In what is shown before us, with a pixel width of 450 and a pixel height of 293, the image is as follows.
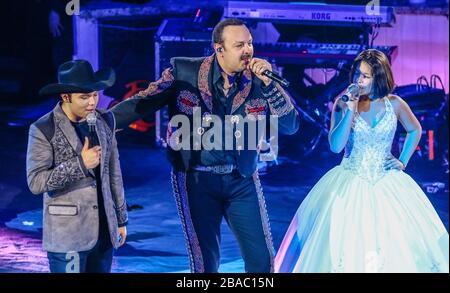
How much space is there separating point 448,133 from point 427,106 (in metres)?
0.36

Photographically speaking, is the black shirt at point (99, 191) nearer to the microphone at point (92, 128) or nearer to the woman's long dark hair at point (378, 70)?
the microphone at point (92, 128)

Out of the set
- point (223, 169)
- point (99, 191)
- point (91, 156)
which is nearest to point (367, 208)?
point (223, 169)

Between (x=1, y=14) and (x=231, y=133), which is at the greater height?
(x=1, y=14)

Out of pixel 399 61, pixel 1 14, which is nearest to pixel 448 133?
pixel 399 61

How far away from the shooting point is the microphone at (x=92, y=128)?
3573mm

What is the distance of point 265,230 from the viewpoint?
3.84 m

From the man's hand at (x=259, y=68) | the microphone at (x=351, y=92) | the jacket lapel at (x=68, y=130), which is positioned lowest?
the jacket lapel at (x=68, y=130)

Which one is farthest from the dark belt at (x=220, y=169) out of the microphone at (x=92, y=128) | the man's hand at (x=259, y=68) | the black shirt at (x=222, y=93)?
the microphone at (x=92, y=128)

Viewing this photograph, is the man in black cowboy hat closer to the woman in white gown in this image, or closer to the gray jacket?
the gray jacket

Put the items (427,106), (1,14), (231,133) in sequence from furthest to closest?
1. (427,106)
2. (1,14)
3. (231,133)

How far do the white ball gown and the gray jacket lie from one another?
1.22m

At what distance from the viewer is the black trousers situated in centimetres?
382

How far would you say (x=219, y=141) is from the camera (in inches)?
153
